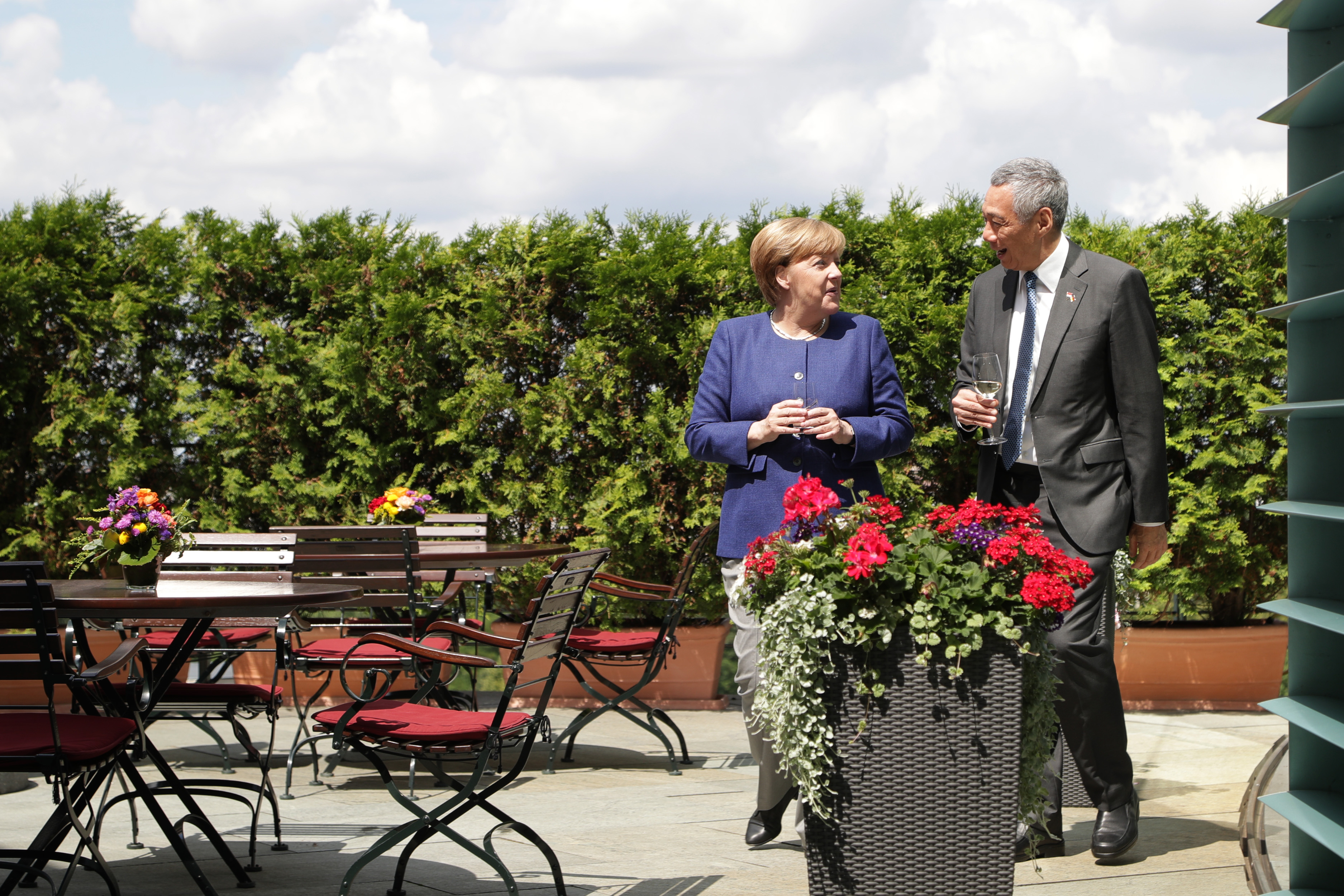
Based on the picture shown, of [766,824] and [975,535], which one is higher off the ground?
[975,535]

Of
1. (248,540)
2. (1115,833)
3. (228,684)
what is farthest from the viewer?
(248,540)

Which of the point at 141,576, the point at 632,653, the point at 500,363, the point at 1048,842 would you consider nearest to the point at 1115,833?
the point at 1048,842

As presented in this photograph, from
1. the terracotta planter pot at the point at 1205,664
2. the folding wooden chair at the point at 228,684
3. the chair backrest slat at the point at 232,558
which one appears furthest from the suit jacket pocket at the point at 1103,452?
the terracotta planter pot at the point at 1205,664

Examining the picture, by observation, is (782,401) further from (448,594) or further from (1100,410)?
(448,594)

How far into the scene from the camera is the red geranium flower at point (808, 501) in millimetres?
2787

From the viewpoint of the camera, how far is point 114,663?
3.16m

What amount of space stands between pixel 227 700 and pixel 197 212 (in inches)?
161

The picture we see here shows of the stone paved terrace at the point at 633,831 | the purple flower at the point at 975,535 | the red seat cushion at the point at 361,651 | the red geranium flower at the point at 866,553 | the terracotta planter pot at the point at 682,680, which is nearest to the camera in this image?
the red geranium flower at the point at 866,553

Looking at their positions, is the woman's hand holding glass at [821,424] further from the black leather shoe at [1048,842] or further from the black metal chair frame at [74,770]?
the black metal chair frame at [74,770]

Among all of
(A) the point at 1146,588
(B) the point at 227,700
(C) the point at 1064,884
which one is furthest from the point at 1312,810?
(A) the point at 1146,588

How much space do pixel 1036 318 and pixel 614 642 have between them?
2339mm

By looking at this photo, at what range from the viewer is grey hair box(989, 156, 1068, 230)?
380 cm

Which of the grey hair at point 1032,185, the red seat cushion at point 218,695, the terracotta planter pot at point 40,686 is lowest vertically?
the terracotta planter pot at point 40,686

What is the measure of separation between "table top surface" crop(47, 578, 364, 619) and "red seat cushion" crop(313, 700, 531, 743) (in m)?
0.33
